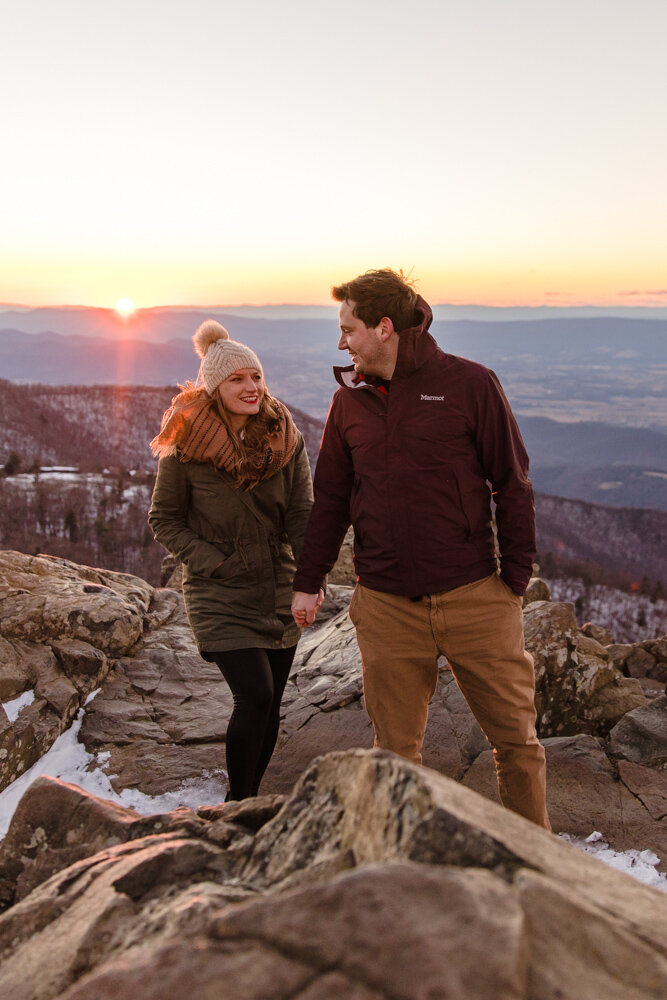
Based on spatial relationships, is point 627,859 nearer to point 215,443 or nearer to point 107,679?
point 215,443

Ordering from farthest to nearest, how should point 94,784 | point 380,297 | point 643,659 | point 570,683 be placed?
point 643,659
point 570,683
point 94,784
point 380,297

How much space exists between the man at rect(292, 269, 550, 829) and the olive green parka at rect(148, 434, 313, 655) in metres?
0.60

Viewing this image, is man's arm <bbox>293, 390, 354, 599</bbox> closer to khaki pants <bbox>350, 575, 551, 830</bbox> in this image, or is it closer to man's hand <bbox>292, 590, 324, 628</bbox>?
man's hand <bbox>292, 590, 324, 628</bbox>

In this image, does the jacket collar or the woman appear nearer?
the jacket collar

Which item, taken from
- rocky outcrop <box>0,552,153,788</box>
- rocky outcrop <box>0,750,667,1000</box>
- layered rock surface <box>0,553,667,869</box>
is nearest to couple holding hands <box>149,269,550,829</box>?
rocky outcrop <box>0,750,667,1000</box>

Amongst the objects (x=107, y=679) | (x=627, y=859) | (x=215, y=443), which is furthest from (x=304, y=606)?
(x=107, y=679)

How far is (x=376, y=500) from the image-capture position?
3291 millimetres

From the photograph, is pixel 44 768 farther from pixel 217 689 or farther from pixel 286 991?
pixel 286 991

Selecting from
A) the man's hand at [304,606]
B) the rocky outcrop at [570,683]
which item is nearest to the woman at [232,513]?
the man's hand at [304,606]

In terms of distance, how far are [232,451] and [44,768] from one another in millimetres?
2757

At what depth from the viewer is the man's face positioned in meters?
3.21

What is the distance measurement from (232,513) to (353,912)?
2606 mm

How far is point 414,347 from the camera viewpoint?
321 cm

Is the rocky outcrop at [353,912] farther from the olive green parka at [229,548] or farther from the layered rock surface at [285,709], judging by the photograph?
the layered rock surface at [285,709]
